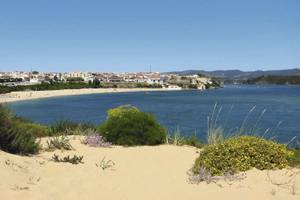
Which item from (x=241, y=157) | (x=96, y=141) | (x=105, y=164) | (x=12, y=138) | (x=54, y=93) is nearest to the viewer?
(x=241, y=157)

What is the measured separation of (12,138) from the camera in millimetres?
10367

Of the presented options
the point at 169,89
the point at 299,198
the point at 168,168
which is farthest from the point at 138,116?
the point at 169,89

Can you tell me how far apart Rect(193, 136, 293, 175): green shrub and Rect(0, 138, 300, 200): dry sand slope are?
24cm

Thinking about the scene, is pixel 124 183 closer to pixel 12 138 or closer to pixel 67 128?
pixel 12 138

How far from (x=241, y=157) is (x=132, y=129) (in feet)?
15.4

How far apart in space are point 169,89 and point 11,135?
190 meters

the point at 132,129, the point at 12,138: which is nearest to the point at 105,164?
the point at 12,138

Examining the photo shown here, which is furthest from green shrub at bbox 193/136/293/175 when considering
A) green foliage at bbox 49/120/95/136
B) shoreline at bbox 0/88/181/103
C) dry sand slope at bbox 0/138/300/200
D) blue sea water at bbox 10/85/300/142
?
shoreline at bbox 0/88/181/103

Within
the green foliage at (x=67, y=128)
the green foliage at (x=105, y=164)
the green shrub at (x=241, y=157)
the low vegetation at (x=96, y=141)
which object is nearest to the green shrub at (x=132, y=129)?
the low vegetation at (x=96, y=141)

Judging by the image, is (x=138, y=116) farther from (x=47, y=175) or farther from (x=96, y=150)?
(x=47, y=175)

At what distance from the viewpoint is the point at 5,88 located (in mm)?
141250

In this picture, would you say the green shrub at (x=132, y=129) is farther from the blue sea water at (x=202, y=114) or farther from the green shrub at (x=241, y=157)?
the green shrub at (x=241, y=157)

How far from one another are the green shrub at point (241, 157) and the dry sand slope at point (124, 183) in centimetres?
24

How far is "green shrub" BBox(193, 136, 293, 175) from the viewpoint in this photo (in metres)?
8.57
